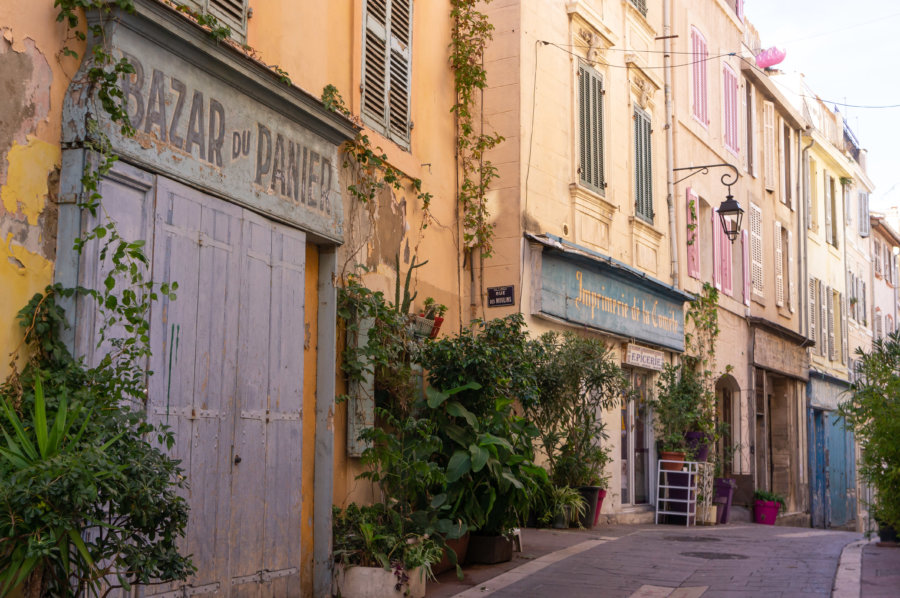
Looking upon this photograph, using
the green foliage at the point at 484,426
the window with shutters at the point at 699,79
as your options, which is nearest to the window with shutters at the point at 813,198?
the window with shutters at the point at 699,79

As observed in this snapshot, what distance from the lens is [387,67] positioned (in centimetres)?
898

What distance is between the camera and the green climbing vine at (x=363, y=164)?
310 inches

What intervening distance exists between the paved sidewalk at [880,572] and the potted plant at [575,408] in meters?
3.06

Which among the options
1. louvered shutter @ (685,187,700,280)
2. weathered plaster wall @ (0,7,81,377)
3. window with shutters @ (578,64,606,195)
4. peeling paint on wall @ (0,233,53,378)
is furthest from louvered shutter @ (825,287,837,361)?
peeling paint on wall @ (0,233,53,378)

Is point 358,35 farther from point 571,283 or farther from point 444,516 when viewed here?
point 571,283

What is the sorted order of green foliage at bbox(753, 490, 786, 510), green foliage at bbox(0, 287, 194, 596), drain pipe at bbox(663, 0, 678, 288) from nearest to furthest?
green foliage at bbox(0, 287, 194, 596), drain pipe at bbox(663, 0, 678, 288), green foliage at bbox(753, 490, 786, 510)

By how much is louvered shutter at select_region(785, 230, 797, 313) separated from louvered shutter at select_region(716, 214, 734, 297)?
4.33 meters

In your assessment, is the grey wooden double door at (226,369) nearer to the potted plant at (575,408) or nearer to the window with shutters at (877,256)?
the potted plant at (575,408)

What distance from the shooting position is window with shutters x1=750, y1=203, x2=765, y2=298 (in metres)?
20.0

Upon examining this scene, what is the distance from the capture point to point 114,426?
194 inches

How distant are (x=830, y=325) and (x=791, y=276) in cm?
405

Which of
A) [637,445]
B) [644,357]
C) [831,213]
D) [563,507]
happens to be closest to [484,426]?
[563,507]

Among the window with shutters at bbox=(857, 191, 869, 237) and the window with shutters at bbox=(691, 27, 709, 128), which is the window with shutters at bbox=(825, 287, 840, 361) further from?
the window with shutters at bbox=(691, 27, 709, 128)

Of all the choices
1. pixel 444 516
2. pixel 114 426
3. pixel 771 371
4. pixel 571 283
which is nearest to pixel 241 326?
pixel 114 426
